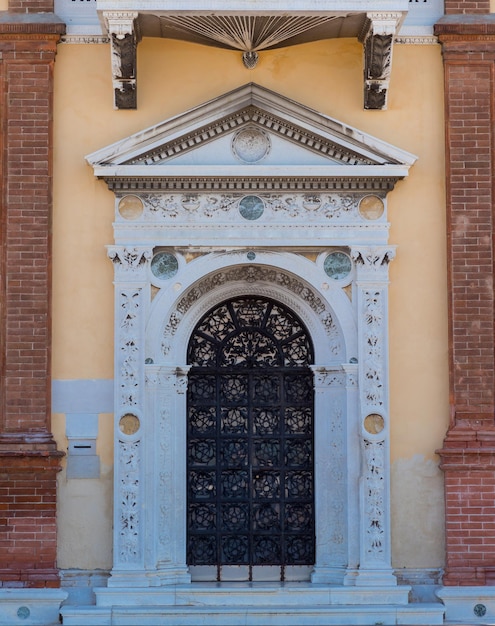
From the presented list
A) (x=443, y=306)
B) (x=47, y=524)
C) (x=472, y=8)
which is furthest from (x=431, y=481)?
(x=472, y=8)

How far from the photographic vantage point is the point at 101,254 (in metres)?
15.6

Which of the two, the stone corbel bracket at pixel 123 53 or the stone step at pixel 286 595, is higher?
the stone corbel bracket at pixel 123 53

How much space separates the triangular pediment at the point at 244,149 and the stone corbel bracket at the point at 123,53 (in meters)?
0.54

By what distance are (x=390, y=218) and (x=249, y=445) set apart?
3.00 meters

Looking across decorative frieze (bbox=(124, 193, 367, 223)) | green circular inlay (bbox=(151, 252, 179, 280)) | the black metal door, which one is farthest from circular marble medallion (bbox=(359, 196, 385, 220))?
green circular inlay (bbox=(151, 252, 179, 280))

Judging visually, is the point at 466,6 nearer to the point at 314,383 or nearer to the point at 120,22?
the point at 120,22

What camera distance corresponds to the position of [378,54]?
50.4ft

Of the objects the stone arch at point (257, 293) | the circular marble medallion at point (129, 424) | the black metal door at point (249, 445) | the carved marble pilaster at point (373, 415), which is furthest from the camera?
the black metal door at point (249, 445)

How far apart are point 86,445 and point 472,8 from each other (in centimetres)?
652

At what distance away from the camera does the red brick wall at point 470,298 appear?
50.2ft

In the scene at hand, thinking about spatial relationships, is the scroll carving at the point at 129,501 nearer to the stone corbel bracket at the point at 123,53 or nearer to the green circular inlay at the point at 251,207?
the green circular inlay at the point at 251,207

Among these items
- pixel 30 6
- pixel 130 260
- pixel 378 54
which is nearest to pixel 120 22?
pixel 30 6

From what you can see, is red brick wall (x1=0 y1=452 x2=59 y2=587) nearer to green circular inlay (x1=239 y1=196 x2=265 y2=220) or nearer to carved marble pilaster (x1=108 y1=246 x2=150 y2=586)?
carved marble pilaster (x1=108 y1=246 x2=150 y2=586)

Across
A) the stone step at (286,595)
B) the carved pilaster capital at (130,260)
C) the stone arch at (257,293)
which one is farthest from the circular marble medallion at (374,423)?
the carved pilaster capital at (130,260)
